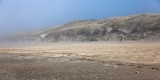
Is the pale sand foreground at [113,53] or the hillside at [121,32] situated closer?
the pale sand foreground at [113,53]

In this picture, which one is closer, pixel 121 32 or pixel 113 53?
pixel 113 53

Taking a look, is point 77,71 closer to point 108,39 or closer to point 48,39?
point 108,39

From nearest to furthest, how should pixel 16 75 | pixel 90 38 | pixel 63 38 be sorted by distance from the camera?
pixel 16 75 < pixel 90 38 < pixel 63 38

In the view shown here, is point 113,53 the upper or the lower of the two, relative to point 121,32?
lower

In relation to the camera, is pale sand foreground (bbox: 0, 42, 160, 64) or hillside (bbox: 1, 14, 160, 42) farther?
hillside (bbox: 1, 14, 160, 42)

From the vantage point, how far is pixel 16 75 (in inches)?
856

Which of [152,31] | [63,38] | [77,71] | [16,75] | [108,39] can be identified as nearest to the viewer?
[16,75]

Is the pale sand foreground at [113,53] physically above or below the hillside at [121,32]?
below

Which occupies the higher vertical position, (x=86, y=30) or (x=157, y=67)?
(x=86, y=30)

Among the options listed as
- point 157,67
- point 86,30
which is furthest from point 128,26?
point 157,67

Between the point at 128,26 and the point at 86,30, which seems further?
the point at 86,30

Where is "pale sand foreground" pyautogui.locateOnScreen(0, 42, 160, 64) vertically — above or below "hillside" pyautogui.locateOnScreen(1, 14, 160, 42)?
below

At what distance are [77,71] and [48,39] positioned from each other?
61.4 meters

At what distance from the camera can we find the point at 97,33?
73.5 metres
